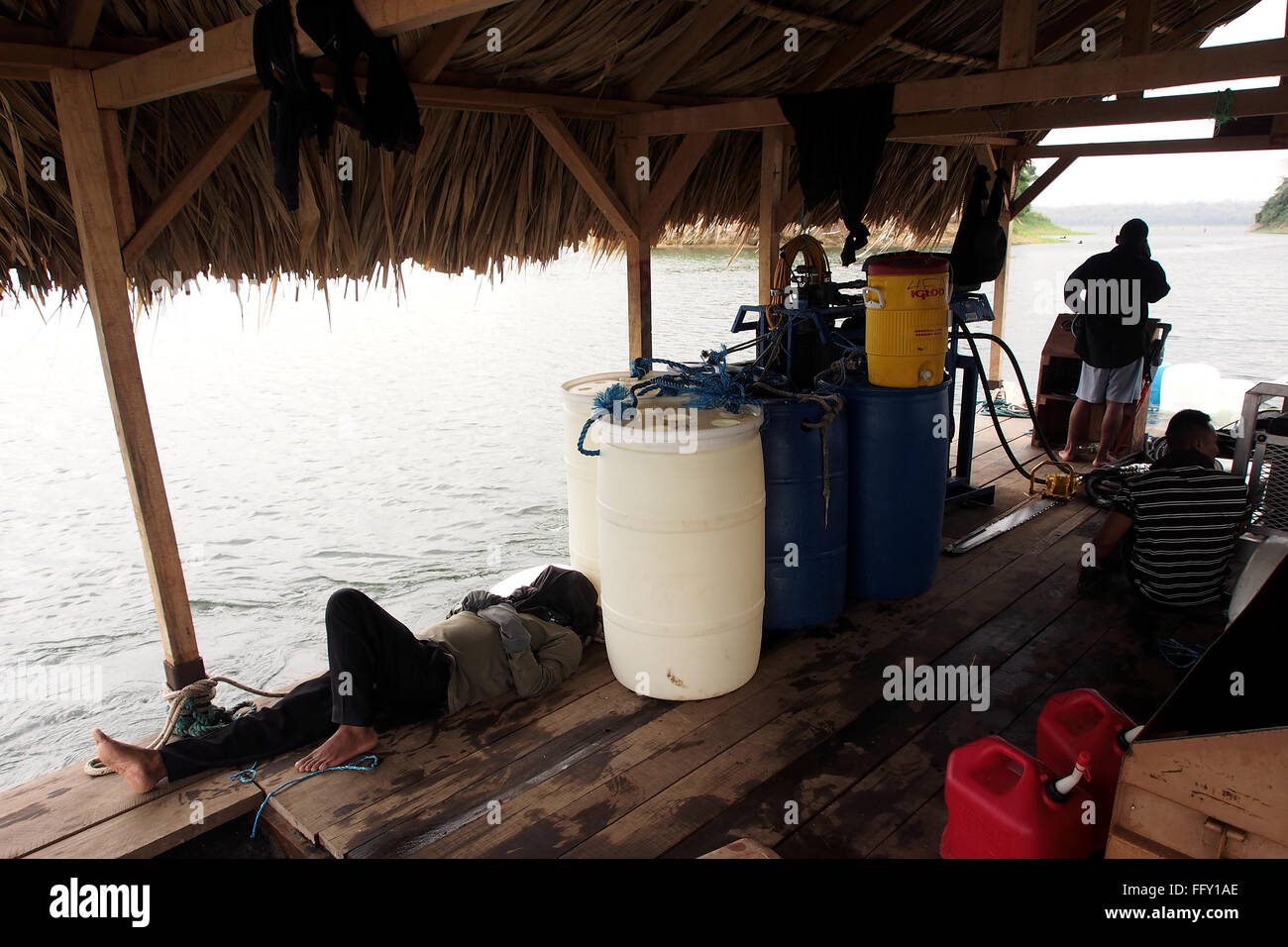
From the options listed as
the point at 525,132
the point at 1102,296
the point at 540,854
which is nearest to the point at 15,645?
the point at 525,132

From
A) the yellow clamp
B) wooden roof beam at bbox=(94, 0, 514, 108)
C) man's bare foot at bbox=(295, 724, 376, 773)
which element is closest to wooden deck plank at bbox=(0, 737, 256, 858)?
man's bare foot at bbox=(295, 724, 376, 773)

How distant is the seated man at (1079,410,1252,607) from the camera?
3223mm

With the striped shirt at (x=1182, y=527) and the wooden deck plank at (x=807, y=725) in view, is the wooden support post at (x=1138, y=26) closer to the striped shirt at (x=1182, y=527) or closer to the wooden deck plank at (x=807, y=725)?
the striped shirt at (x=1182, y=527)

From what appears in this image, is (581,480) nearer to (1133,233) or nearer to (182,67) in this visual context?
(182,67)

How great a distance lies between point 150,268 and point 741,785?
350 cm

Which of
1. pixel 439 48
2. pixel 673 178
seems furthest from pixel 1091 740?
pixel 673 178

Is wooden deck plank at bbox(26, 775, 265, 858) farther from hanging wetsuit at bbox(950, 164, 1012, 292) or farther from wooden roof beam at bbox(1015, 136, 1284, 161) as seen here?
wooden roof beam at bbox(1015, 136, 1284, 161)

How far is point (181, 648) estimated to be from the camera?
3.36 metres

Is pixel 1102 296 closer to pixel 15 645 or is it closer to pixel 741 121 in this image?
pixel 741 121

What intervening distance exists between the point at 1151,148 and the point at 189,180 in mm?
6964

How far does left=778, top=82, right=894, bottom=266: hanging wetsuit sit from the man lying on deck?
8.70ft

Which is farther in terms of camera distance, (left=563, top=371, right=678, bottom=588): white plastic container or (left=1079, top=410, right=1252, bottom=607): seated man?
(left=563, top=371, right=678, bottom=588): white plastic container

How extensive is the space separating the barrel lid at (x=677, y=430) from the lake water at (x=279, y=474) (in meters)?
1.82

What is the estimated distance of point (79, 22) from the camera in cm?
289
